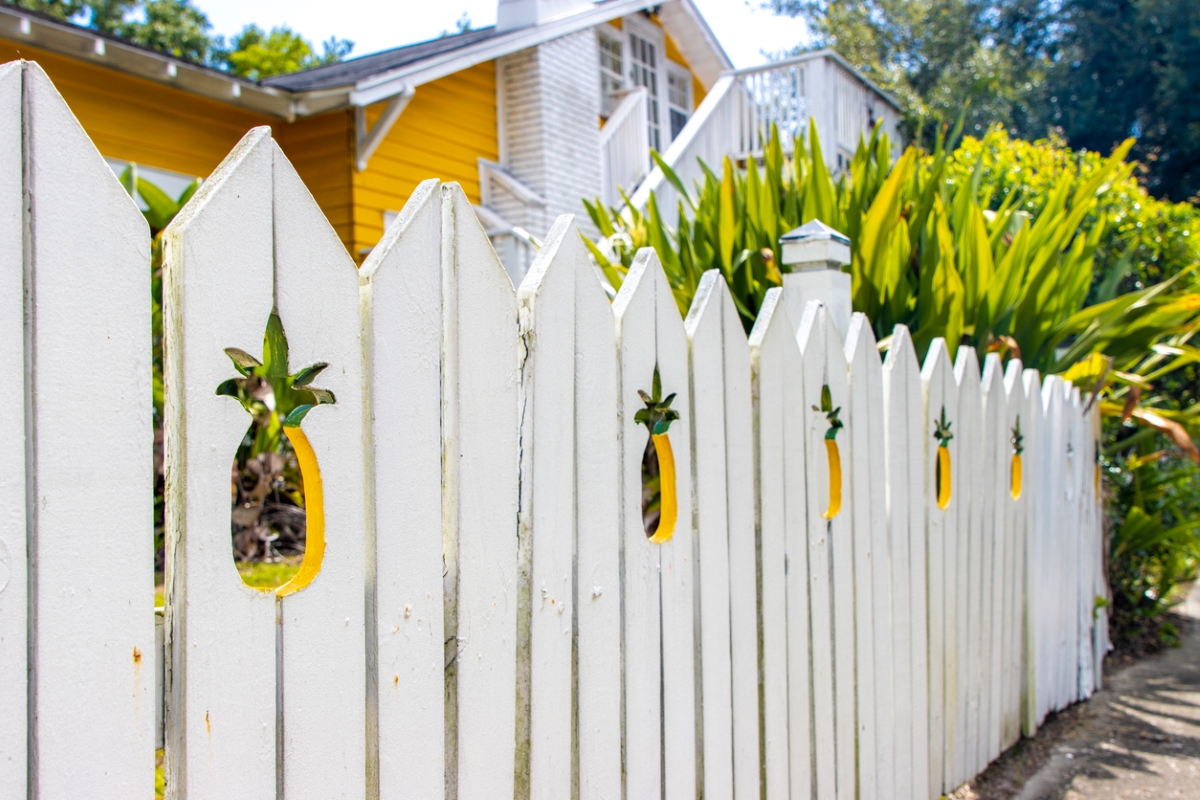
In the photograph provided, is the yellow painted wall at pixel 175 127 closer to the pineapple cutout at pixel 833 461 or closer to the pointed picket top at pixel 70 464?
the pineapple cutout at pixel 833 461

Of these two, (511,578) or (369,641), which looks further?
(511,578)

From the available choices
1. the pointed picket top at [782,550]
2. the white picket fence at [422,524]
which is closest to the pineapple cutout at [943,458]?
the white picket fence at [422,524]

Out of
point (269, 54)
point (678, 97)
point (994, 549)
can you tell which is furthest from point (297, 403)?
point (269, 54)

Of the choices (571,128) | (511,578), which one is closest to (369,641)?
(511,578)

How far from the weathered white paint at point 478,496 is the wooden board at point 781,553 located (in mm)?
766

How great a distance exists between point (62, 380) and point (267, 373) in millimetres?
225

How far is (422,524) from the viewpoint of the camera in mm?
1292

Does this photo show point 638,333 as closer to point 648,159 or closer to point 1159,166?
point 648,159

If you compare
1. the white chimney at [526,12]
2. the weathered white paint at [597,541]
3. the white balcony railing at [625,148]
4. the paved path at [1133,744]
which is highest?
the white chimney at [526,12]

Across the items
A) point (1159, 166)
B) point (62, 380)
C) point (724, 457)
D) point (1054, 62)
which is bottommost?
point (724, 457)

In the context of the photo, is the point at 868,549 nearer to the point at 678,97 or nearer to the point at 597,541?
the point at 597,541

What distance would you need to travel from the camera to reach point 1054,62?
22.9 meters

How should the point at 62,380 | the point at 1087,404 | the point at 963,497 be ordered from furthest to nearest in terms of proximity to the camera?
the point at 1087,404 < the point at 963,497 < the point at 62,380

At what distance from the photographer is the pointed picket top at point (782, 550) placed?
6.74ft
